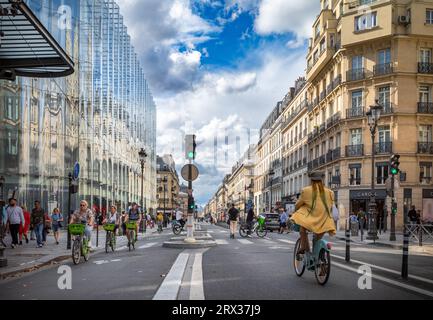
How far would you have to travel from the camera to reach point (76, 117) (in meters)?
35.2

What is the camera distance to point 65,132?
33.0 m

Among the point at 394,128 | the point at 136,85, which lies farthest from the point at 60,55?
the point at 136,85

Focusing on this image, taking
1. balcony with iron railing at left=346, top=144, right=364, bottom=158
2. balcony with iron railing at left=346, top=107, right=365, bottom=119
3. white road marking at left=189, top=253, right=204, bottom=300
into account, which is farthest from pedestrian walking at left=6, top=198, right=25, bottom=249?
balcony with iron railing at left=346, top=107, right=365, bottom=119

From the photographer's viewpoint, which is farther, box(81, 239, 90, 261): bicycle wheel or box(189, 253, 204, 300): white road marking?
box(81, 239, 90, 261): bicycle wheel

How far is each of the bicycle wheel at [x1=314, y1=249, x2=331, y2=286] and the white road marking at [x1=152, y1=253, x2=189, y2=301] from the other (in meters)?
2.13

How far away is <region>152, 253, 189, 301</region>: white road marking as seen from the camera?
650 centimetres

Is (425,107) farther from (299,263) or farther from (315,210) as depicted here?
(315,210)

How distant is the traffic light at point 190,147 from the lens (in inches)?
699

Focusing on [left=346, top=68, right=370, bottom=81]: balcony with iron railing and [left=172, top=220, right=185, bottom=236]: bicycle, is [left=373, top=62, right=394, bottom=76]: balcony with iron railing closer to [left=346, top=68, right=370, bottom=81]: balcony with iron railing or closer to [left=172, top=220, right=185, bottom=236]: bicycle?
[left=346, top=68, right=370, bottom=81]: balcony with iron railing

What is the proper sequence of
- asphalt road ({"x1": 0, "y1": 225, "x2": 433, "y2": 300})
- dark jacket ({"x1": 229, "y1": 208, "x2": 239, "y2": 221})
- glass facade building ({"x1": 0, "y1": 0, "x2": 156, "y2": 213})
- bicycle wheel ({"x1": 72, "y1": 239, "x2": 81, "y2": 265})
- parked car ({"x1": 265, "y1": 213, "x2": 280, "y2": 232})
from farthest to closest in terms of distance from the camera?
parked car ({"x1": 265, "y1": 213, "x2": 280, "y2": 232}) < glass facade building ({"x1": 0, "y1": 0, "x2": 156, "y2": 213}) < dark jacket ({"x1": 229, "y1": 208, "x2": 239, "y2": 221}) < bicycle wheel ({"x1": 72, "y1": 239, "x2": 81, "y2": 265}) < asphalt road ({"x1": 0, "y1": 225, "x2": 433, "y2": 300})

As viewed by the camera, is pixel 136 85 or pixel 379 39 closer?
pixel 379 39
